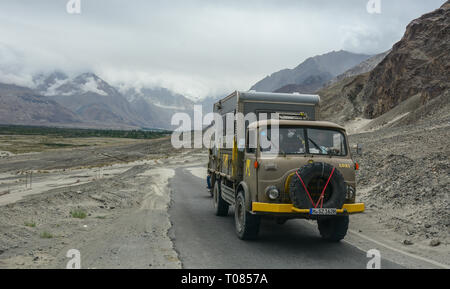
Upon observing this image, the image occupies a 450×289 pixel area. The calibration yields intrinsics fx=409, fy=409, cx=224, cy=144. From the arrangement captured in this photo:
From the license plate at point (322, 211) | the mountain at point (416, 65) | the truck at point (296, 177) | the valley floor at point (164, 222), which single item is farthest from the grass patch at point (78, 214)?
the mountain at point (416, 65)

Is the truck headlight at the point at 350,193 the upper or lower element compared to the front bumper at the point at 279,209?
upper

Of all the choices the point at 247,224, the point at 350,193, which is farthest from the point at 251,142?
the point at 350,193

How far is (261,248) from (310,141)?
255cm

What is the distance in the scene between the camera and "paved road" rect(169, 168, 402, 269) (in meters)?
7.46

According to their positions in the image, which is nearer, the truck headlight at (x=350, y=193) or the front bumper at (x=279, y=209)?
the front bumper at (x=279, y=209)

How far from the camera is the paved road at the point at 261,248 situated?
7.46 m

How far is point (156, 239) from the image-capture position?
9344mm

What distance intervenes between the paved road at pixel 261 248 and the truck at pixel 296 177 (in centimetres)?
51

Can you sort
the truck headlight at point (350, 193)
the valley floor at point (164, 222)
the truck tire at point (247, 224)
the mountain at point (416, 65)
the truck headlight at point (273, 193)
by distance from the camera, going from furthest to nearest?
1. the mountain at point (416, 65)
2. the truck tire at point (247, 224)
3. the truck headlight at point (350, 193)
4. the truck headlight at point (273, 193)
5. the valley floor at point (164, 222)

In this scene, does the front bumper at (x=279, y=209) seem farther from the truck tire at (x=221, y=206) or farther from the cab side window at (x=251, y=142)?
the truck tire at (x=221, y=206)

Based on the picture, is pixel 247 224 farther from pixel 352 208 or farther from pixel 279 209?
pixel 352 208
